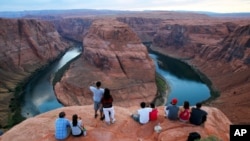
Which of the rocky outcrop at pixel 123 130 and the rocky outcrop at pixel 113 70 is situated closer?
the rocky outcrop at pixel 123 130

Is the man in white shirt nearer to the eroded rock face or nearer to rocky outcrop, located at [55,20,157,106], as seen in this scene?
rocky outcrop, located at [55,20,157,106]

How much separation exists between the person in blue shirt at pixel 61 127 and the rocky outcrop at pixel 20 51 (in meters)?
47.8

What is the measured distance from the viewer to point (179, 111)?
1686cm

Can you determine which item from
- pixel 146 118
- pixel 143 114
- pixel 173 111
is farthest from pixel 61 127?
pixel 173 111

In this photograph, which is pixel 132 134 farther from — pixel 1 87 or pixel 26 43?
pixel 26 43

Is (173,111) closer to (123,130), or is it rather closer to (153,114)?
(153,114)

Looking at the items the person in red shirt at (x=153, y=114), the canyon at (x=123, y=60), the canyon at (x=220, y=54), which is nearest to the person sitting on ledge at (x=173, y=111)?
the person in red shirt at (x=153, y=114)

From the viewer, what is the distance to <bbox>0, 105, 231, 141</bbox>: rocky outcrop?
47.4 ft

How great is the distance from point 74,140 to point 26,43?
276 ft

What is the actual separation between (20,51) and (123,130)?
78.4m

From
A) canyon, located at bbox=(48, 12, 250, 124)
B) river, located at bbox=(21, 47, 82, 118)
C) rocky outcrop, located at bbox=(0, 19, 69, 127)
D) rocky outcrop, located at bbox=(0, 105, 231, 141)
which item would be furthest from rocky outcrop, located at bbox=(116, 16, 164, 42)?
rocky outcrop, located at bbox=(0, 105, 231, 141)

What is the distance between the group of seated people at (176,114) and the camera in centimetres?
1525

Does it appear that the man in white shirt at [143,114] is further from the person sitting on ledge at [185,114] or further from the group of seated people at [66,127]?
the group of seated people at [66,127]

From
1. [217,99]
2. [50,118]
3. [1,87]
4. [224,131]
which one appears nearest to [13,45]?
[1,87]
